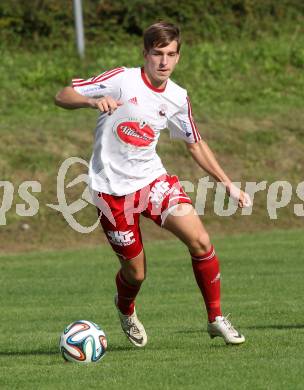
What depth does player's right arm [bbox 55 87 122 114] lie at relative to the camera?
8094mm

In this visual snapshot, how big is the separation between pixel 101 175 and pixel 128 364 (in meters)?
1.59

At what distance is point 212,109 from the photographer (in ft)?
81.7

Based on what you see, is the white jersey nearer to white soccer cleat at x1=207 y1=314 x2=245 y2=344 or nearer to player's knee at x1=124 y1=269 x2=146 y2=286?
player's knee at x1=124 y1=269 x2=146 y2=286

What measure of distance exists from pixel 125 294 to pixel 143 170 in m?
1.16

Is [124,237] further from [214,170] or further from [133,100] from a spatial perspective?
[133,100]

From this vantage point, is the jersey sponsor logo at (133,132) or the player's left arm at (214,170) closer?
the jersey sponsor logo at (133,132)

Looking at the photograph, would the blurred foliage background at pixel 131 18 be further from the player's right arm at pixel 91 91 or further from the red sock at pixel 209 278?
the red sock at pixel 209 278

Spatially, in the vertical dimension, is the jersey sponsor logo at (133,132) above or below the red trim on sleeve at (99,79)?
below

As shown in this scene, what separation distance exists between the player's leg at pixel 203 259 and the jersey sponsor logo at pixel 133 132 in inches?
22.6

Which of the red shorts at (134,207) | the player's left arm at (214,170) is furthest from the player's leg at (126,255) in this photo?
the player's left arm at (214,170)

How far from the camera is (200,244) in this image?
8.95 m

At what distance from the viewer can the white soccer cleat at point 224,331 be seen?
891 centimetres

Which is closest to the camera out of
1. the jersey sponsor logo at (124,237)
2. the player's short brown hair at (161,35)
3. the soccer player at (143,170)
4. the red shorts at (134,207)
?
the player's short brown hair at (161,35)

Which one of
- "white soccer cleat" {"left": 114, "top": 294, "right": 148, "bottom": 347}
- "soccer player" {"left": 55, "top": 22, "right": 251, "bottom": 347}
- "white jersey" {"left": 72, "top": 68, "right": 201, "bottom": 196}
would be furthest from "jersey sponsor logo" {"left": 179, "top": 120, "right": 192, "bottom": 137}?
"white soccer cleat" {"left": 114, "top": 294, "right": 148, "bottom": 347}
